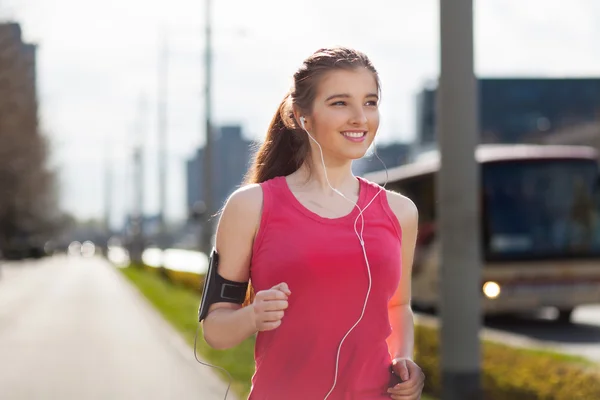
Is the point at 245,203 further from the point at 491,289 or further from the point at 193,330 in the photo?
the point at 193,330

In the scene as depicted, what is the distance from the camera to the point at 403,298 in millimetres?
2820

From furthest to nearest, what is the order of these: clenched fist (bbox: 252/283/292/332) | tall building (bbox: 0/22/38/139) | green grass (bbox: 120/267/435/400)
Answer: tall building (bbox: 0/22/38/139)
green grass (bbox: 120/267/435/400)
clenched fist (bbox: 252/283/292/332)

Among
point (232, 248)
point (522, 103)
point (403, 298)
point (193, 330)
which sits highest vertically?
point (522, 103)

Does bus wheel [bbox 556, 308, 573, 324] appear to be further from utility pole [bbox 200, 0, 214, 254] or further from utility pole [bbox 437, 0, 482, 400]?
utility pole [bbox 437, 0, 482, 400]

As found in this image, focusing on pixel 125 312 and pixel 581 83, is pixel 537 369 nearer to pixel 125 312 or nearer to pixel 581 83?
pixel 125 312

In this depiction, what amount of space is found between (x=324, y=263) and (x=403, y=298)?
346mm

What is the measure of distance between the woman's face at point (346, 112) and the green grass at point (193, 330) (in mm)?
8707

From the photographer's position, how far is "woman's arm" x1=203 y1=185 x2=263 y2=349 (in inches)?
104

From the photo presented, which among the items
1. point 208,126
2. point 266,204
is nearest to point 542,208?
point 208,126

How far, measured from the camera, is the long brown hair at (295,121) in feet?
8.91

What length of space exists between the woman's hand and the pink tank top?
32 millimetres

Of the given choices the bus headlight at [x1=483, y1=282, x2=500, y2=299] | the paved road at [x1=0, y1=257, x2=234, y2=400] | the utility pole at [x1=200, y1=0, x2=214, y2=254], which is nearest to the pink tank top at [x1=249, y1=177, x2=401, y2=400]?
the paved road at [x1=0, y1=257, x2=234, y2=400]

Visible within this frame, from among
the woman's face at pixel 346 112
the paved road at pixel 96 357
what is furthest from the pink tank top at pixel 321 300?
the paved road at pixel 96 357

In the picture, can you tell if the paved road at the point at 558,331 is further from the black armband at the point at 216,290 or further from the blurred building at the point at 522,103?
the blurred building at the point at 522,103
